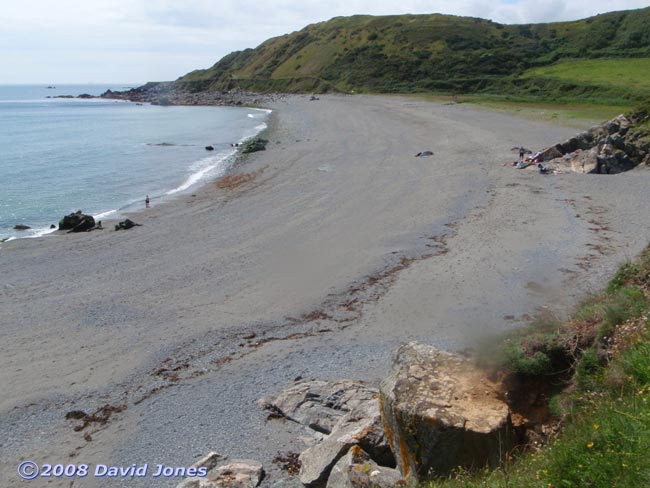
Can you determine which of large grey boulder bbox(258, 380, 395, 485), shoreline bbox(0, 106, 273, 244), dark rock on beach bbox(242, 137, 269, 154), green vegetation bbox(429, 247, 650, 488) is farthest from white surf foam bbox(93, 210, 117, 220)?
green vegetation bbox(429, 247, 650, 488)

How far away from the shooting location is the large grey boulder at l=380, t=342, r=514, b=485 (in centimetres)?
583

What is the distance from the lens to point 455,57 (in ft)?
334

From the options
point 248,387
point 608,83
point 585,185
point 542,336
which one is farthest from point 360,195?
point 608,83

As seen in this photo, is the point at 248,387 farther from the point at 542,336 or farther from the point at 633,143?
the point at 633,143

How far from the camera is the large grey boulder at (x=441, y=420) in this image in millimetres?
5832

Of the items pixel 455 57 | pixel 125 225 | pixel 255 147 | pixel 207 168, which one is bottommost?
pixel 125 225

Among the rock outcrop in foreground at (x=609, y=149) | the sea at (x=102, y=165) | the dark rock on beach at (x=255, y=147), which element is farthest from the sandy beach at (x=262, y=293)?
the dark rock on beach at (x=255, y=147)

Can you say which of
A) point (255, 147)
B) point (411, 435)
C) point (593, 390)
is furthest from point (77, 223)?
point (593, 390)

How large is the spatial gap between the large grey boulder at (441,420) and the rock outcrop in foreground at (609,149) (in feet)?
76.0

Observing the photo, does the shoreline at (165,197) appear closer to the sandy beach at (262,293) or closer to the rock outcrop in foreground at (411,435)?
the sandy beach at (262,293)

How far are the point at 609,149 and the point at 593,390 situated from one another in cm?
2402

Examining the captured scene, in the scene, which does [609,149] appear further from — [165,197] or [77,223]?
[77,223]

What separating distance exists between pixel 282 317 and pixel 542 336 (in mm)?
7485

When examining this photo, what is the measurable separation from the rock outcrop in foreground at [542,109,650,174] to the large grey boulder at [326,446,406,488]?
24.2m
